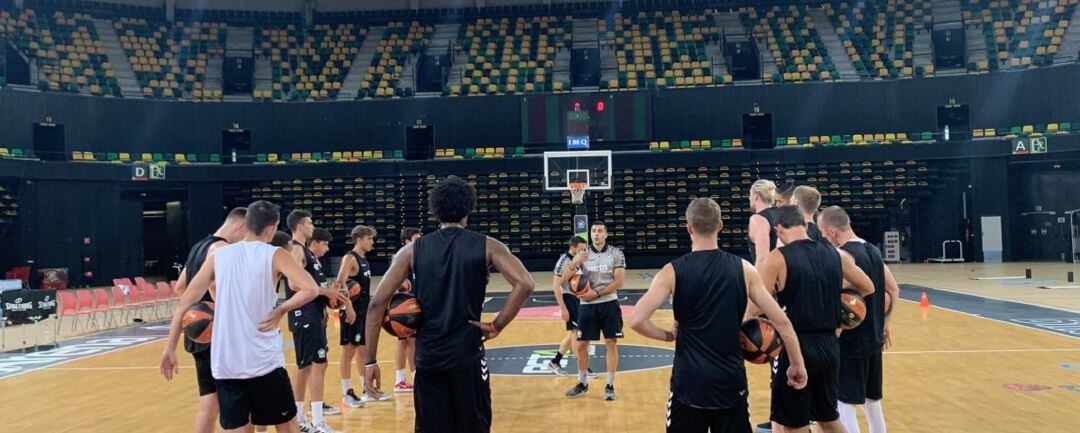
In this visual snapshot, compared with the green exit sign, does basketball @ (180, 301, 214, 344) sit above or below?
below

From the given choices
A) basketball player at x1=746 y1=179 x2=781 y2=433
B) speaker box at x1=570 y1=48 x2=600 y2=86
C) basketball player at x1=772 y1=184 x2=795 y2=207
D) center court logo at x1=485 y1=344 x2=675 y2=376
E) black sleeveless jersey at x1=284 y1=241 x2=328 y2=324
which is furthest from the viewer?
speaker box at x1=570 y1=48 x2=600 y2=86

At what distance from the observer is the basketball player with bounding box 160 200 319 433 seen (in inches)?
174

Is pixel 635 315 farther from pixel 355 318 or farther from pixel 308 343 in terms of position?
pixel 355 318

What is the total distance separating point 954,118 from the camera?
28609 millimetres

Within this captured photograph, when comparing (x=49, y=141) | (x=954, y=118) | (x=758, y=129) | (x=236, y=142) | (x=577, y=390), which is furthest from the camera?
(x=236, y=142)

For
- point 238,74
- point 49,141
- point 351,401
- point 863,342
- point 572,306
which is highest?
point 238,74

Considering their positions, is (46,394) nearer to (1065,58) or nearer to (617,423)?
(617,423)

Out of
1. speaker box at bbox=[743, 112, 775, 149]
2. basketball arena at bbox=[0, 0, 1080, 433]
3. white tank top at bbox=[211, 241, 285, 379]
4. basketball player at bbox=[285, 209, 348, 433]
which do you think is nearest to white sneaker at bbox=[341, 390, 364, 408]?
basketball player at bbox=[285, 209, 348, 433]

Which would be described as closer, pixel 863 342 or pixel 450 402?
pixel 450 402

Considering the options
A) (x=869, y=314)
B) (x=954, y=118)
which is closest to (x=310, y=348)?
(x=869, y=314)

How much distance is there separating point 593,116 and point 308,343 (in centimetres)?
2263

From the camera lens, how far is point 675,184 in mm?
28828

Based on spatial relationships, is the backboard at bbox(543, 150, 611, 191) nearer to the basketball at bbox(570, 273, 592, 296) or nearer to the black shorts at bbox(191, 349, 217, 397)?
the basketball at bbox(570, 273, 592, 296)

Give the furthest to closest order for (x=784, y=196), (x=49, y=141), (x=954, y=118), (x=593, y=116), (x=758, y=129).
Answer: (x=758, y=129) < (x=954, y=118) < (x=593, y=116) < (x=49, y=141) < (x=784, y=196)
